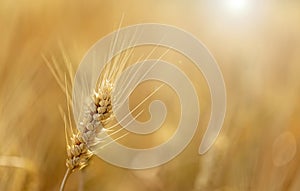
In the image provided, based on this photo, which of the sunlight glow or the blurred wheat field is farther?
the sunlight glow

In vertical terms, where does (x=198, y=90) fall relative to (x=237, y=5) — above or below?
below

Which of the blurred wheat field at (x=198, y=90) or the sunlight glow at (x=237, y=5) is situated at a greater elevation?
the sunlight glow at (x=237, y=5)

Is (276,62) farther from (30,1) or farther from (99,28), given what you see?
(30,1)

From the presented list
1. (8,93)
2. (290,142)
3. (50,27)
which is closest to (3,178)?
(8,93)

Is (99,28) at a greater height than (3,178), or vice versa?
(99,28)

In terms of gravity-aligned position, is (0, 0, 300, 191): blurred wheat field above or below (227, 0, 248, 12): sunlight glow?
below

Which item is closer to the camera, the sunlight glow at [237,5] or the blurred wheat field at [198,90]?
the blurred wheat field at [198,90]

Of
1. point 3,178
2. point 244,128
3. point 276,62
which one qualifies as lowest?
point 3,178

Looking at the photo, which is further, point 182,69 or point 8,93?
point 182,69
